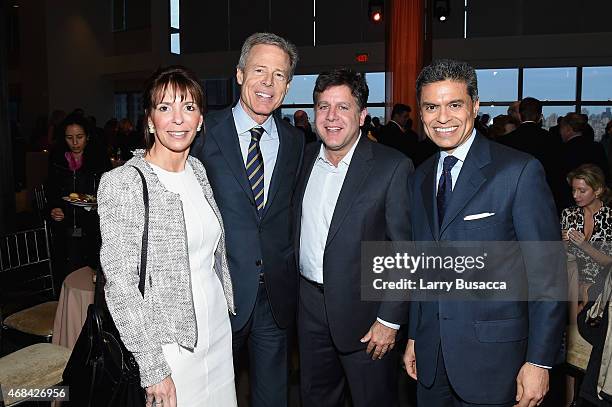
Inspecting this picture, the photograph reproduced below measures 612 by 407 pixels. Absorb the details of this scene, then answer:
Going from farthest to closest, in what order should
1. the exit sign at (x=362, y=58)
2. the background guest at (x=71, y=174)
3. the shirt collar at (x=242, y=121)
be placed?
the exit sign at (x=362, y=58), the background guest at (x=71, y=174), the shirt collar at (x=242, y=121)

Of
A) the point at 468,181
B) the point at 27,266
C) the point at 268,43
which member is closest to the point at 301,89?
the point at 27,266

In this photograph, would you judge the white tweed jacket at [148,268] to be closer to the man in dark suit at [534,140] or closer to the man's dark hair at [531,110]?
the man in dark suit at [534,140]

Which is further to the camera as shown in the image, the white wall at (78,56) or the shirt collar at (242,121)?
the white wall at (78,56)

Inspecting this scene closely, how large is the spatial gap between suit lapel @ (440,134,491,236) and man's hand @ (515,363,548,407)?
1.68ft

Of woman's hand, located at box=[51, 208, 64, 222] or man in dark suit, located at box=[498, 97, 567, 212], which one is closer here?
woman's hand, located at box=[51, 208, 64, 222]

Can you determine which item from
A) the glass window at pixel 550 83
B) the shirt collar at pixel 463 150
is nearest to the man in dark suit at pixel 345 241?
the shirt collar at pixel 463 150

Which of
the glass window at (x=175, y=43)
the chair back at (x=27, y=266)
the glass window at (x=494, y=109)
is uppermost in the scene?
the glass window at (x=175, y=43)

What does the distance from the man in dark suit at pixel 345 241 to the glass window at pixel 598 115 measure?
12224mm

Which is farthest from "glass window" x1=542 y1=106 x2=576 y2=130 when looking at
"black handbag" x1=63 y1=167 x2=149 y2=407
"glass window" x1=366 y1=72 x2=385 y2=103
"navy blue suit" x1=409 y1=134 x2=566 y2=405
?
"black handbag" x1=63 y1=167 x2=149 y2=407

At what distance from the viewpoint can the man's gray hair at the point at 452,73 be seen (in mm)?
1837

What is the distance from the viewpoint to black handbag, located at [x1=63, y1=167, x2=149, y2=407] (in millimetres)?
1700

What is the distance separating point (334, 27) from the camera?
45.5 ft

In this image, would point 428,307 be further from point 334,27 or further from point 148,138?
point 334,27

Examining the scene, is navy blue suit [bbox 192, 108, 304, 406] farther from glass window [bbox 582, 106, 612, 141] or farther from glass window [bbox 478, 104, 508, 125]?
glass window [bbox 582, 106, 612, 141]
